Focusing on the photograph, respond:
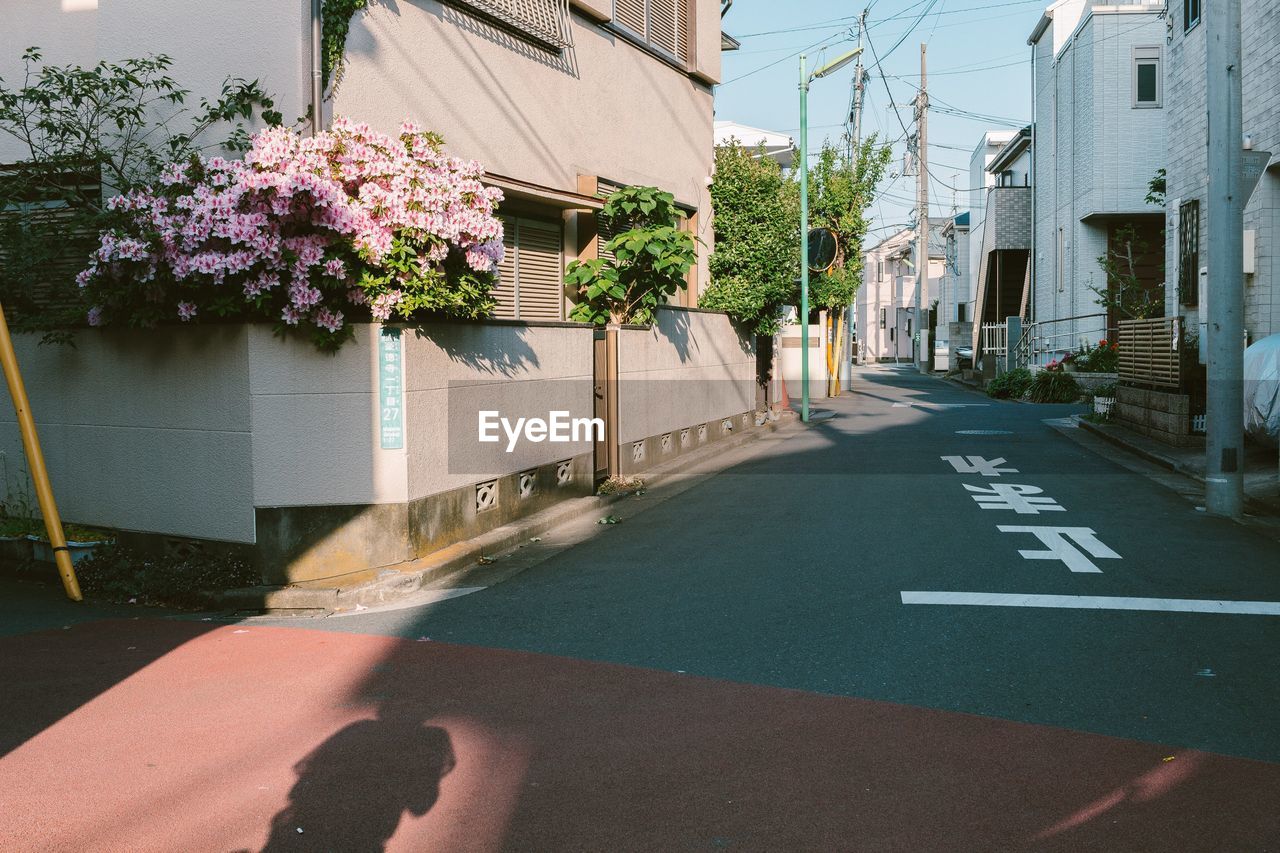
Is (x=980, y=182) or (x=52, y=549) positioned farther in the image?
(x=980, y=182)

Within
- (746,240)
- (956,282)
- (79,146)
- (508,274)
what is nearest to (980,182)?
(956,282)

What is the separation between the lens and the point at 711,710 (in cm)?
491

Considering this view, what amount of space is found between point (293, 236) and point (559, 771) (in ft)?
14.8

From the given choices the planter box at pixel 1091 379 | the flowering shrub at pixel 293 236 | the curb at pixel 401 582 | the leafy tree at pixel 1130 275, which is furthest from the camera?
the leafy tree at pixel 1130 275

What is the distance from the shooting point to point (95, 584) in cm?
782

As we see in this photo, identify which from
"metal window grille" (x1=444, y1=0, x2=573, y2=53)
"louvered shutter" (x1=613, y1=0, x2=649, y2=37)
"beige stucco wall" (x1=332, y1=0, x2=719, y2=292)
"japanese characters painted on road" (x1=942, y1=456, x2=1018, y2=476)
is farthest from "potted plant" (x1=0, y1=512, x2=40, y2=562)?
"japanese characters painted on road" (x1=942, y1=456, x2=1018, y2=476)

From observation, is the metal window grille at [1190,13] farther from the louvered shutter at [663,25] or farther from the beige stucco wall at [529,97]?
the louvered shutter at [663,25]

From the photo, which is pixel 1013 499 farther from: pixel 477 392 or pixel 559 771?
pixel 559 771

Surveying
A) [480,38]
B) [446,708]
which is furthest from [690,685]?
[480,38]

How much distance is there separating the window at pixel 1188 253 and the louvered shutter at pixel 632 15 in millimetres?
8917

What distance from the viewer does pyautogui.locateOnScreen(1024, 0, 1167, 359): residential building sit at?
2750 centimetres

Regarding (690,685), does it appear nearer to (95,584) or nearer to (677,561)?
(677,561)

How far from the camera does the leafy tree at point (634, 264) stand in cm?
1230

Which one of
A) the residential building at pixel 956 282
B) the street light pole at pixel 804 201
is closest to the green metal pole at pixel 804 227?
the street light pole at pixel 804 201
